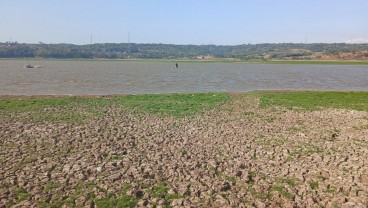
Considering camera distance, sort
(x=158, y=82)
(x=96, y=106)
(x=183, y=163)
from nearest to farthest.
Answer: (x=183, y=163) → (x=96, y=106) → (x=158, y=82)

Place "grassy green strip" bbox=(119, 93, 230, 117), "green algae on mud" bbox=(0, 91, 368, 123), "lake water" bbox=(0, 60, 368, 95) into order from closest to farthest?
1. "green algae on mud" bbox=(0, 91, 368, 123)
2. "grassy green strip" bbox=(119, 93, 230, 117)
3. "lake water" bbox=(0, 60, 368, 95)

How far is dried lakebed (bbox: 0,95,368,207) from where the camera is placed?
30.6 feet

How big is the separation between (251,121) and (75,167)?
35.9ft

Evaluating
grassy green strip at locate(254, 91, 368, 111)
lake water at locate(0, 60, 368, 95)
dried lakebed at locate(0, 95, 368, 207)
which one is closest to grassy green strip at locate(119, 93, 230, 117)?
dried lakebed at locate(0, 95, 368, 207)

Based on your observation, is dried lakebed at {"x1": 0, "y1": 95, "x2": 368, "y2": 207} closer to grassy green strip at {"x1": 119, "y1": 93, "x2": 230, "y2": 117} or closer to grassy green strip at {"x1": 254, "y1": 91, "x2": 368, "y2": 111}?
grassy green strip at {"x1": 119, "y1": 93, "x2": 230, "y2": 117}

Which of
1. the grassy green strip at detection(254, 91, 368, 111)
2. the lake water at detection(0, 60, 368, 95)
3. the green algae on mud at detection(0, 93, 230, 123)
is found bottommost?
the lake water at detection(0, 60, 368, 95)

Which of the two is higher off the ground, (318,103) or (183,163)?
(318,103)

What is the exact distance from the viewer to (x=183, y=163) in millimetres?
12016

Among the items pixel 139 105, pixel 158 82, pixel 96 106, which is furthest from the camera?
pixel 158 82

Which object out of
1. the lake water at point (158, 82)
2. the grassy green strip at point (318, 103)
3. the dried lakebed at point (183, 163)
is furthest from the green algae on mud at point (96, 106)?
the lake water at point (158, 82)

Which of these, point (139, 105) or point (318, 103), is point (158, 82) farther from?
point (318, 103)

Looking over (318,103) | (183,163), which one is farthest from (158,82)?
(183,163)

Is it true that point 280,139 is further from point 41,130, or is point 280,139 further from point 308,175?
point 41,130

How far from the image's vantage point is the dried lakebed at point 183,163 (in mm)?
9336
